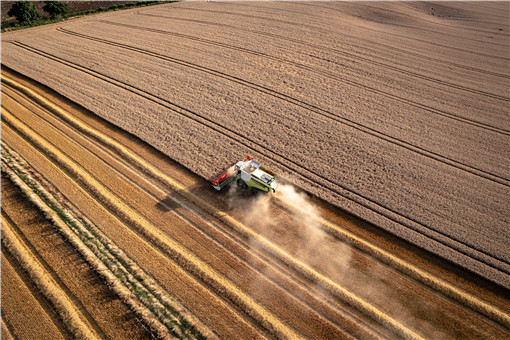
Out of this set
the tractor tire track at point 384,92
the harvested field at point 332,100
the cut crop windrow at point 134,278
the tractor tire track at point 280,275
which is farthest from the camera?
the tractor tire track at point 384,92

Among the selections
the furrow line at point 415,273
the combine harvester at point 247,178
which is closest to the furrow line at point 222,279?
the combine harvester at point 247,178

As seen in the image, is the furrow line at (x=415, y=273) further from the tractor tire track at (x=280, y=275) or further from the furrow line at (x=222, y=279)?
the tractor tire track at (x=280, y=275)

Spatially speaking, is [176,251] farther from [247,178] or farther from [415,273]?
[415,273]

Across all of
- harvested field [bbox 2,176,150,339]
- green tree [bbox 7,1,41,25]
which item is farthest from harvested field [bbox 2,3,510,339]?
green tree [bbox 7,1,41,25]

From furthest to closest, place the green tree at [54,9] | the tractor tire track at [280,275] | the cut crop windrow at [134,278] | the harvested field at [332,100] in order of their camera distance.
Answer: the green tree at [54,9], the harvested field at [332,100], the tractor tire track at [280,275], the cut crop windrow at [134,278]

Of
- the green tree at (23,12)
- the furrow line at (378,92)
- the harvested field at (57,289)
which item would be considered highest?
the green tree at (23,12)

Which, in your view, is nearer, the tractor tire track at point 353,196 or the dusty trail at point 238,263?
the dusty trail at point 238,263

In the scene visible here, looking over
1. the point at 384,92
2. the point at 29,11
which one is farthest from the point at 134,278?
the point at 29,11

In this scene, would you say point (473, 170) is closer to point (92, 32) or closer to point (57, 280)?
point (57, 280)

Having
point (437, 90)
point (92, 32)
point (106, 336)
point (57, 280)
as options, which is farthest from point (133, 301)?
point (92, 32)
